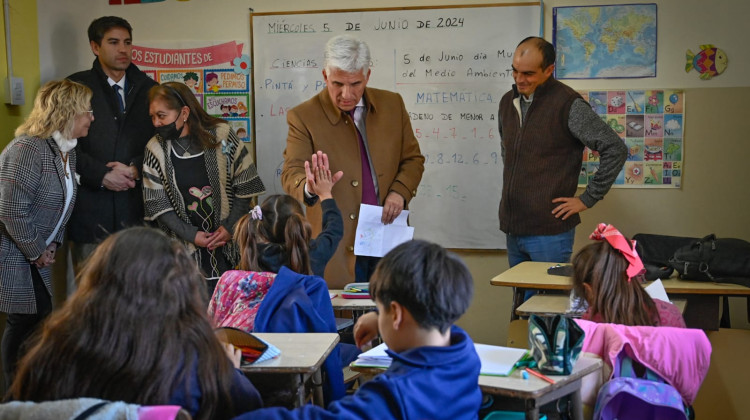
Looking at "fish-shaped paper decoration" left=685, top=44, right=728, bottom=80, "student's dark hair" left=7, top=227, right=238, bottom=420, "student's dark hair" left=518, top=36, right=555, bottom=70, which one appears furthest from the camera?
"fish-shaped paper decoration" left=685, top=44, right=728, bottom=80

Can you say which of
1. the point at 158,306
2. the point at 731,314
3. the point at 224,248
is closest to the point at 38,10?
the point at 224,248

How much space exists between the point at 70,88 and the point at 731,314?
3.83 meters

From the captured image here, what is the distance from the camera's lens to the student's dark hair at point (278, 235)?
2.72 m

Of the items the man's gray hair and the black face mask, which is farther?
the black face mask

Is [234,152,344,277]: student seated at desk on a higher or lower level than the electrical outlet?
lower

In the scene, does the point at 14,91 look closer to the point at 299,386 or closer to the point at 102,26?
the point at 102,26

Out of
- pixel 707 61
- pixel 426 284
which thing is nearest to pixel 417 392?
pixel 426 284

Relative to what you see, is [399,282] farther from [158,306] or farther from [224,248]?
[224,248]

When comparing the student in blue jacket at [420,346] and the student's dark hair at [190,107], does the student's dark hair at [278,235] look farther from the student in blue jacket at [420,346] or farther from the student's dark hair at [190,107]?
the student's dark hair at [190,107]

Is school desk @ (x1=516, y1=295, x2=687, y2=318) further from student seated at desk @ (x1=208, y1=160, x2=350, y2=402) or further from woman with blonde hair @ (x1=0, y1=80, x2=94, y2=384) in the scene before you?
woman with blonde hair @ (x1=0, y1=80, x2=94, y2=384)

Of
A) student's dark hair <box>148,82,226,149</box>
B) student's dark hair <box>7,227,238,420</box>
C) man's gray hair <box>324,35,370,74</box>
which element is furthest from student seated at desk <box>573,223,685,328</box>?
student's dark hair <box>148,82,226,149</box>

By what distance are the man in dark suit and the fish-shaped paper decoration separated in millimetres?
3096

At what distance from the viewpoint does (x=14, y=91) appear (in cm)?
436

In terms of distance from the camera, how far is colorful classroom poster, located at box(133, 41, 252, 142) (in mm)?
4930
